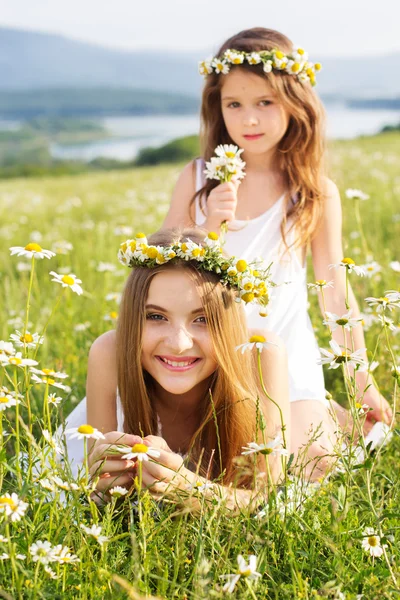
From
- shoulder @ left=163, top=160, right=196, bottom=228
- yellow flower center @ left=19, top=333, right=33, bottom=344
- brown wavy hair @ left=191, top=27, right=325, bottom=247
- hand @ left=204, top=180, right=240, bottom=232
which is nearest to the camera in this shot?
yellow flower center @ left=19, top=333, right=33, bottom=344

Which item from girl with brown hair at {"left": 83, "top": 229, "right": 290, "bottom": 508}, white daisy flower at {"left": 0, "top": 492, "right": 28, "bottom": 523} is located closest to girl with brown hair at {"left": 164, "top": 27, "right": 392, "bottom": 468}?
girl with brown hair at {"left": 83, "top": 229, "right": 290, "bottom": 508}

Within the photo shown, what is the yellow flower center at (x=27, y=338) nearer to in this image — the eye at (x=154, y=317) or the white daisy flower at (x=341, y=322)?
the eye at (x=154, y=317)

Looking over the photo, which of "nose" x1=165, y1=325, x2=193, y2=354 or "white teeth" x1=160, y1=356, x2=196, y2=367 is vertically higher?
"nose" x1=165, y1=325, x2=193, y2=354

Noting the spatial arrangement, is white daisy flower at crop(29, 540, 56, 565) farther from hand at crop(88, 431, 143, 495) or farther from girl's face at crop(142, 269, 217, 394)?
girl's face at crop(142, 269, 217, 394)

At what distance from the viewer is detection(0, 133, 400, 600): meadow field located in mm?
1764

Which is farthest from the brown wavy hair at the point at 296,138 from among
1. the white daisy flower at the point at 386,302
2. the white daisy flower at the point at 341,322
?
the white daisy flower at the point at 341,322

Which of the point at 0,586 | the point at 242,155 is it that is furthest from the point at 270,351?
the point at 242,155

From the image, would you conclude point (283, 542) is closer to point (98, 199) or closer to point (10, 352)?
point (10, 352)

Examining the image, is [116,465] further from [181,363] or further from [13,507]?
[13,507]

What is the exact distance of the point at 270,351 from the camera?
265cm

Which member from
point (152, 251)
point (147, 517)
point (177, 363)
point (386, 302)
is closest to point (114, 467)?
point (147, 517)

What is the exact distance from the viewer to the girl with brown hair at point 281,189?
3.48 meters

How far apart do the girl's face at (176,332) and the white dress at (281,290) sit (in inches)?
39.2

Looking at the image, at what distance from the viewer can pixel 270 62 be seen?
3.44 meters
